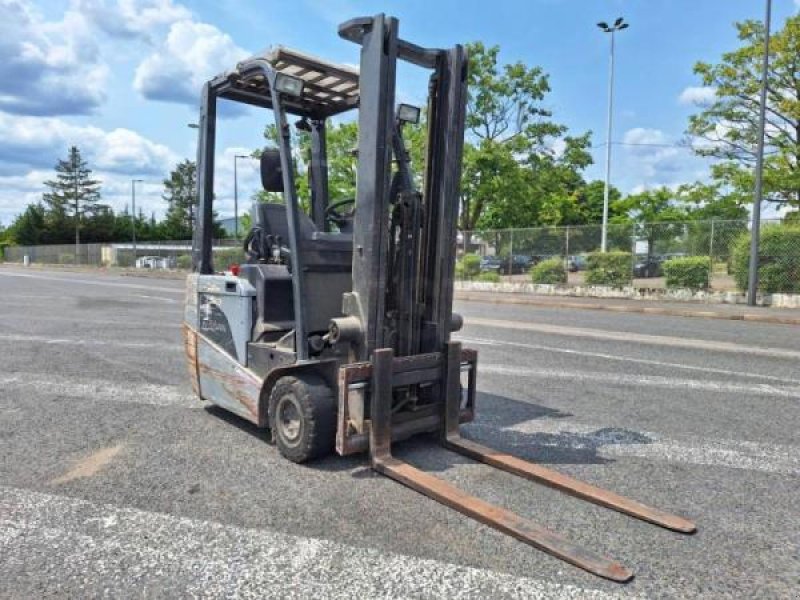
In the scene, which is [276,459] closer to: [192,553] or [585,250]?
[192,553]

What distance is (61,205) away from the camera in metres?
99.9

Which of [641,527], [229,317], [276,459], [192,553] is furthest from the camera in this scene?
[229,317]

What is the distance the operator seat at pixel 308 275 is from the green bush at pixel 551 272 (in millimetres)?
21169

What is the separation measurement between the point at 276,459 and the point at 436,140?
2745 mm

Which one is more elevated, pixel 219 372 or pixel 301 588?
pixel 219 372

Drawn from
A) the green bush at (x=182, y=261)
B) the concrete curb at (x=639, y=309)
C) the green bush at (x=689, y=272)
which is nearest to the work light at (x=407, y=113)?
the concrete curb at (x=639, y=309)

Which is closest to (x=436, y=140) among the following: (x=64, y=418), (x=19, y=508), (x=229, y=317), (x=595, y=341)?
(x=229, y=317)

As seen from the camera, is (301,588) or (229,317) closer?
(301,588)

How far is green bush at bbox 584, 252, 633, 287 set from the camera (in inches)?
920

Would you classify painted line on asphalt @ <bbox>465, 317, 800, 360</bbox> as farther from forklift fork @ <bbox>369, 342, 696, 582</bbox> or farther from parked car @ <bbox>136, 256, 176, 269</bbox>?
parked car @ <bbox>136, 256, 176, 269</bbox>

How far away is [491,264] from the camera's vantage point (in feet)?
92.9

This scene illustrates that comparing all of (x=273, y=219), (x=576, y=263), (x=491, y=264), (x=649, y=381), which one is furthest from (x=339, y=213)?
(x=491, y=264)

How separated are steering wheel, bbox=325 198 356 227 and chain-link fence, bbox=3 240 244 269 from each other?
26297mm

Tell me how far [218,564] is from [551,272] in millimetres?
23497
